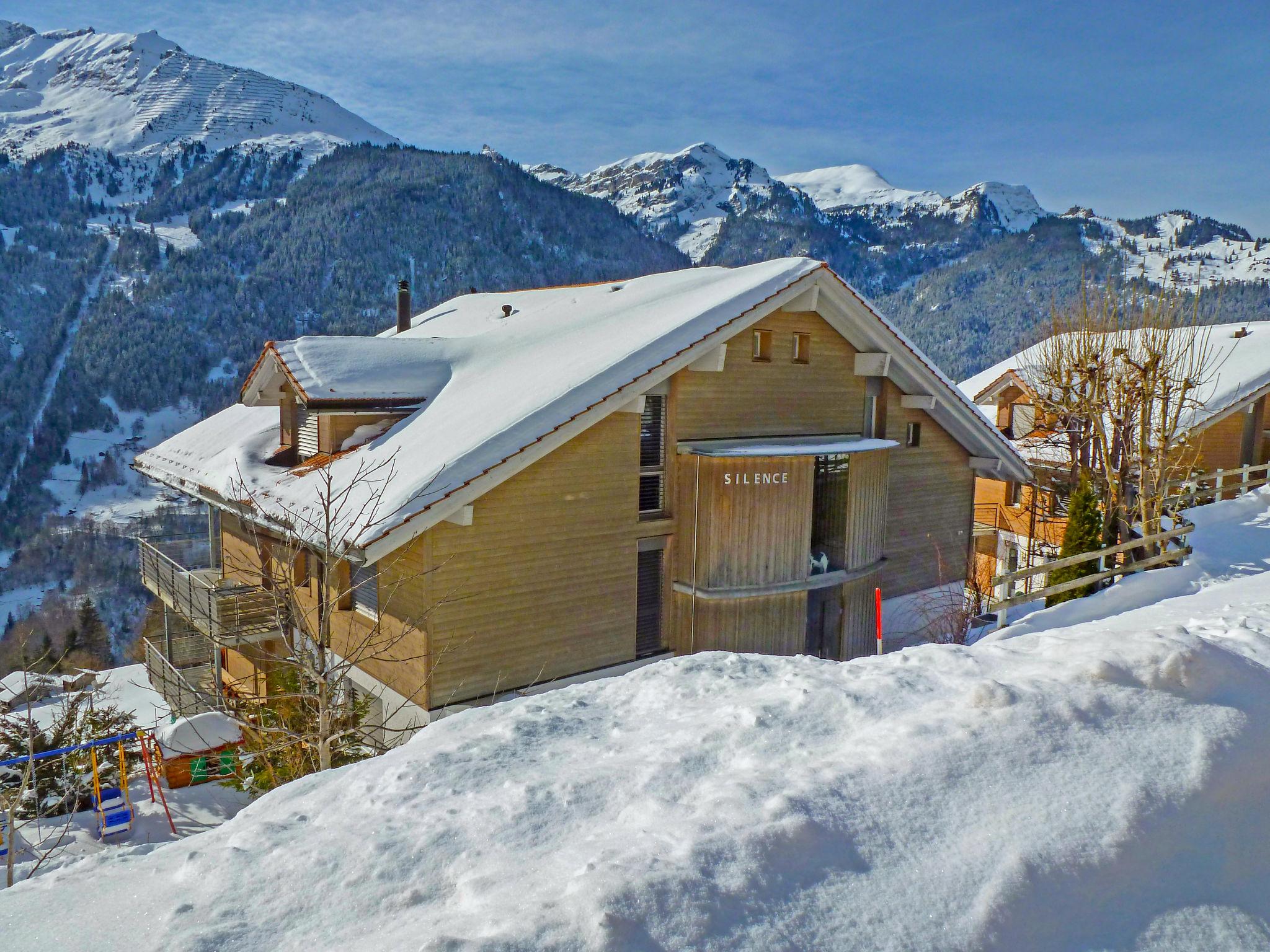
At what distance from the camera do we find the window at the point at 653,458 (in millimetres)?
13594

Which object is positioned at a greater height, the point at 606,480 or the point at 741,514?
the point at 606,480

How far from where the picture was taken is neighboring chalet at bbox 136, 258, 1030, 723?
11727 mm

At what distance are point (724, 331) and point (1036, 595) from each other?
617 cm

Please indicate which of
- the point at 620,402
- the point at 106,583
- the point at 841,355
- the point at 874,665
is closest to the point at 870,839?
the point at 874,665

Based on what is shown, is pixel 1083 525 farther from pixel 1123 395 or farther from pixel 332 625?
pixel 332 625

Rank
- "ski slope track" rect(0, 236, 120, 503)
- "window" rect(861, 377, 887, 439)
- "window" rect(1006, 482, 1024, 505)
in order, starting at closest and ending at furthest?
"window" rect(861, 377, 887, 439) → "window" rect(1006, 482, 1024, 505) → "ski slope track" rect(0, 236, 120, 503)

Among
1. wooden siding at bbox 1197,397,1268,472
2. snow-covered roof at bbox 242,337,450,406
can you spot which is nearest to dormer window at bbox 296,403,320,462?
snow-covered roof at bbox 242,337,450,406

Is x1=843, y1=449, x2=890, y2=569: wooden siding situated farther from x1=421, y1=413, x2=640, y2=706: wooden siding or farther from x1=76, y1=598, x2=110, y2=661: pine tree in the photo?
x1=76, y1=598, x2=110, y2=661: pine tree

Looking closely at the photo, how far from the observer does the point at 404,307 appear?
23172mm

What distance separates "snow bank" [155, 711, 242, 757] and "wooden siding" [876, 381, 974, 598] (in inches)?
472

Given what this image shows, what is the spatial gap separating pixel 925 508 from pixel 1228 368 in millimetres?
17668

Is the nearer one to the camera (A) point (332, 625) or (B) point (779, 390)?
(A) point (332, 625)

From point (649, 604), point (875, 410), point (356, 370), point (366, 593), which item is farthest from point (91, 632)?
point (875, 410)

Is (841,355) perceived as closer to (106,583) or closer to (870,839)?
A: (870,839)
